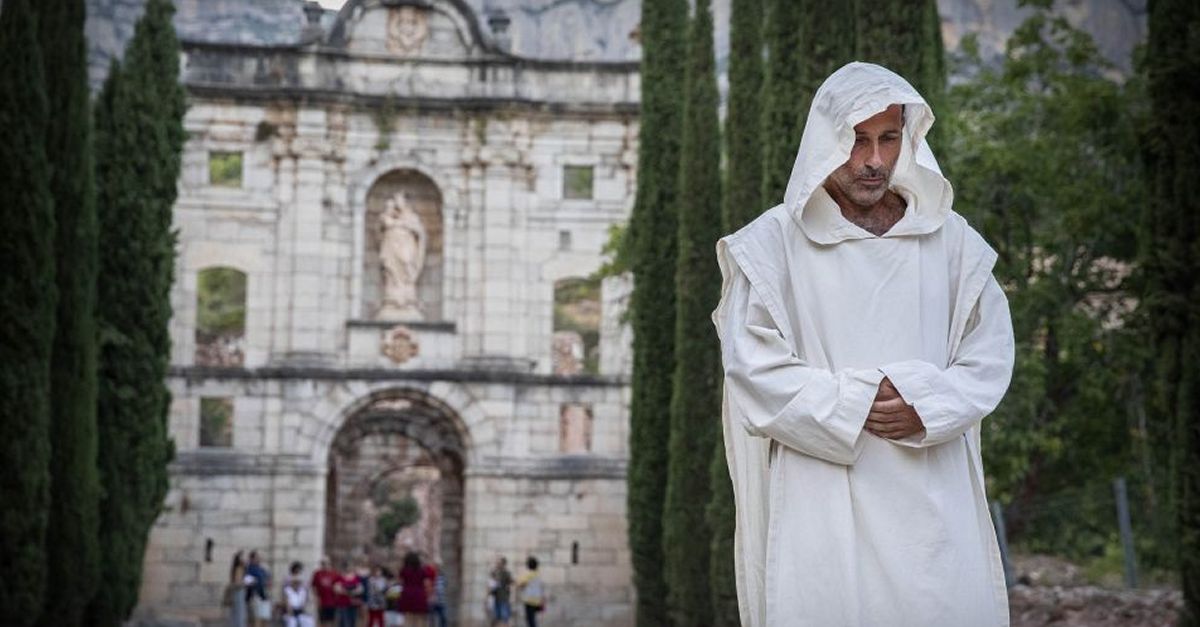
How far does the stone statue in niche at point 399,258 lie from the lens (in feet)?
92.2

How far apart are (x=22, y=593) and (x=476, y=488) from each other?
48.0 ft

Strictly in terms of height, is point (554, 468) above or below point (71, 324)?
below

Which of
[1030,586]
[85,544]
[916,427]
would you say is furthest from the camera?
[1030,586]

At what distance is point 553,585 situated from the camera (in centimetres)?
2766

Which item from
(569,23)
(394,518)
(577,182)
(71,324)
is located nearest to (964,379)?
(71,324)

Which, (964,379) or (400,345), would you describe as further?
(400,345)

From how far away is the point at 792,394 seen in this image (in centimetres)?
362

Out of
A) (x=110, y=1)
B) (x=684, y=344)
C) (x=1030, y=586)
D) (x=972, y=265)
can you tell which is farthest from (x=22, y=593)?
(x=110, y=1)

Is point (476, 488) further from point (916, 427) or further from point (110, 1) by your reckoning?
point (916, 427)

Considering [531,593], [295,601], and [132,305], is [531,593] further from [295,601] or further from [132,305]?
[132,305]

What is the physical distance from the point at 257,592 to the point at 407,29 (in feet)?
31.8

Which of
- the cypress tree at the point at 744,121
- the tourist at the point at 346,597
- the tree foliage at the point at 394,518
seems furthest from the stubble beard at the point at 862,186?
the tree foliage at the point at 394,518

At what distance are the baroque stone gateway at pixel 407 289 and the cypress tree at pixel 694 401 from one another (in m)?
8.47

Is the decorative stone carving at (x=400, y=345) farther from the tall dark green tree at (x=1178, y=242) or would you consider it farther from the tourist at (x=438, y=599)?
the tall dark green tree at (x=1178, y=242)
